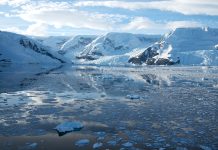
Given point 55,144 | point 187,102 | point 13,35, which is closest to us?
point 55,144

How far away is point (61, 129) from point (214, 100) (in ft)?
57.3

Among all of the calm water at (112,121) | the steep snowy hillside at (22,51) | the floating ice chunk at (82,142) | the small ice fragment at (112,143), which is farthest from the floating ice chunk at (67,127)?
the steep snowy hillside at (22,51)

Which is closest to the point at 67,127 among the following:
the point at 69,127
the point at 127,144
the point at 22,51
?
the point at 69,127

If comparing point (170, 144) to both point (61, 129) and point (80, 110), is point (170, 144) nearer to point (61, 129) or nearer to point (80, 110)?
point (61, 129)

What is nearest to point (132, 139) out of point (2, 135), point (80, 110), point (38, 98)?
point (2, 135)

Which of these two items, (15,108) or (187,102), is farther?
(187,102)

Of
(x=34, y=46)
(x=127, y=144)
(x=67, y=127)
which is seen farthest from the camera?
(x=34, y=46)

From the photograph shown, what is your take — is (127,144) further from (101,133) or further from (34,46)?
(34,46)

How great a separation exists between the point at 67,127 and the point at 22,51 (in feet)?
491

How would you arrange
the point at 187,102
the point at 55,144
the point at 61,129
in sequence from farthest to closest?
the point at 187,102
the point at 61,129
the point at 55,144

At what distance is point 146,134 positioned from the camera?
64.1ft

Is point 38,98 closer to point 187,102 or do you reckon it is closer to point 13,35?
point 187,102

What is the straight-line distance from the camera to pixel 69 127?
20297 mm

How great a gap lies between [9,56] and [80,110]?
129174 mm
